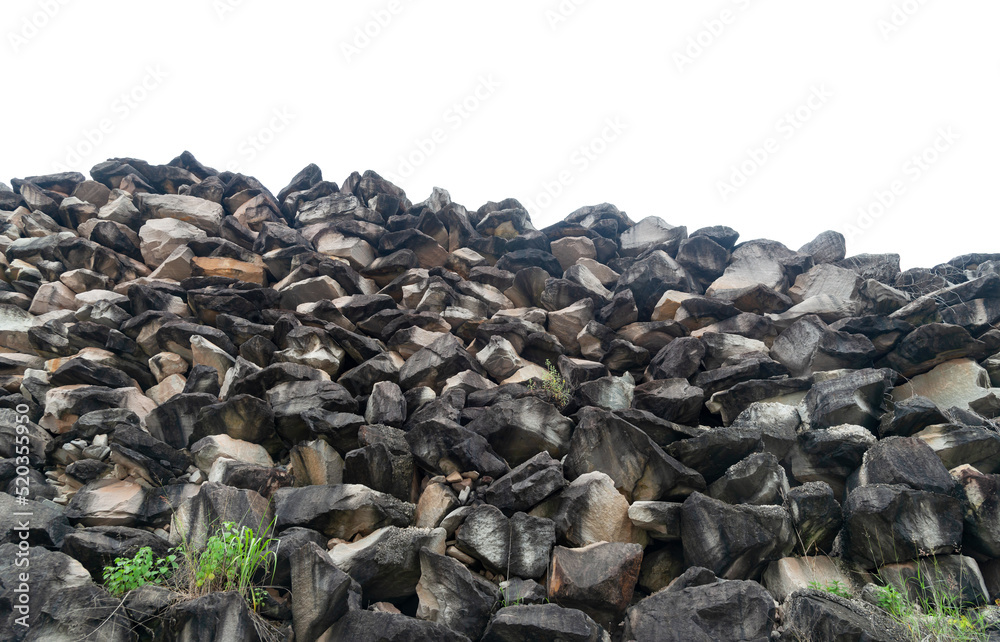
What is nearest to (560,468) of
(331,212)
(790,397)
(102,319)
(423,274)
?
(790,397)

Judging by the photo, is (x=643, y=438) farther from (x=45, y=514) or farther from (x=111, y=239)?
(x=111, y=239)

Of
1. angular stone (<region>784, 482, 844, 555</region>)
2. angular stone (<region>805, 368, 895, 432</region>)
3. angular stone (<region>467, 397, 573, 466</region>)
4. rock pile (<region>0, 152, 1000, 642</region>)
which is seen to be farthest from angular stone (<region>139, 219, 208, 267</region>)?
angular stone (<region>784, 482, 844, 555</region>)

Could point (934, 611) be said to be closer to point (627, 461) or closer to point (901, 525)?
point (901, 525)

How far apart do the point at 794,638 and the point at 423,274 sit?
8.41 m

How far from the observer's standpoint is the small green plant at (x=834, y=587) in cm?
534

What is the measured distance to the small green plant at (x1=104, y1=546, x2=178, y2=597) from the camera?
5.13 metres

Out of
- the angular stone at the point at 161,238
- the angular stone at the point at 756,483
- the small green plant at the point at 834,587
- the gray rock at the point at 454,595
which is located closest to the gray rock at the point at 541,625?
the gray rock at the point at 454,595

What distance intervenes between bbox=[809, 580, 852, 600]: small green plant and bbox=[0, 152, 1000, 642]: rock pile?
0.12 meters

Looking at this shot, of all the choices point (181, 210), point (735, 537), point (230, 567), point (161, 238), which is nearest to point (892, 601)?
point (735, 537)

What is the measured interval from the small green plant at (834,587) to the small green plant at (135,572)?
562 centimetres

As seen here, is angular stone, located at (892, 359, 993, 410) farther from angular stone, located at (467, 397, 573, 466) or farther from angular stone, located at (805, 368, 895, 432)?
angular stone, located at (467, 397, 573, 466)

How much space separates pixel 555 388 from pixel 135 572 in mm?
5191

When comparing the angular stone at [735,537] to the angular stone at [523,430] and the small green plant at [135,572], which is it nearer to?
the angular stone at [523,430]

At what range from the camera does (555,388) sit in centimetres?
845
